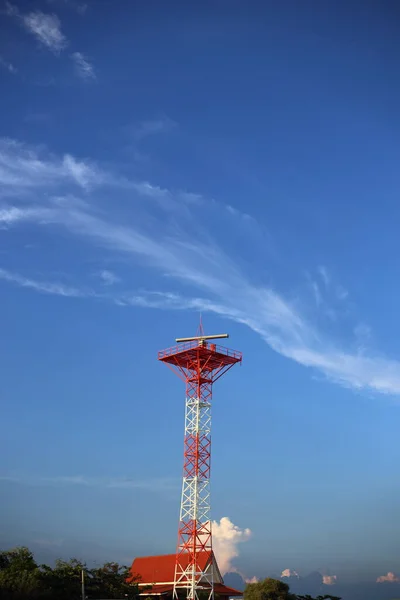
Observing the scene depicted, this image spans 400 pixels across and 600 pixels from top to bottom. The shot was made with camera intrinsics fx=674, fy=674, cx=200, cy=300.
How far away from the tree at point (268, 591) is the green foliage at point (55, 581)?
1747 cm

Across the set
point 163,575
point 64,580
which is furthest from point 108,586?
point 163,575

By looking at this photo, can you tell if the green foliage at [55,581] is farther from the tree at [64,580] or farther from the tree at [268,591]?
the tree at [268,591]

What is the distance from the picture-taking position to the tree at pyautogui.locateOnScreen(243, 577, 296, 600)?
251 ft

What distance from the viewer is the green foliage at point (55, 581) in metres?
50.6

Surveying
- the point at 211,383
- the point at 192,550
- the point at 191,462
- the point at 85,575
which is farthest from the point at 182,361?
the point at 85,575

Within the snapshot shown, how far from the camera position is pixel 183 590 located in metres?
73.9

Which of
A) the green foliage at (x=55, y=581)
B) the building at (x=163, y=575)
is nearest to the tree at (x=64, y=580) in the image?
the green foliage at (x=55, y=581)

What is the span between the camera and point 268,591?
76.6 meters

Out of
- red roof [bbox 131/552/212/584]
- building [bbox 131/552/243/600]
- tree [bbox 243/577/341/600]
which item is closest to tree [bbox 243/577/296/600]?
tree [bbox 243/577/341/600]

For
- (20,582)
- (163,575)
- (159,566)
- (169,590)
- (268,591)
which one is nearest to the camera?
(20,582)

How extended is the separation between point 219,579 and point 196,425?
2321 cm

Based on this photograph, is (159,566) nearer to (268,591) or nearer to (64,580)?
(268,591)

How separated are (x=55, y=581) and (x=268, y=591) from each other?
30.3 m

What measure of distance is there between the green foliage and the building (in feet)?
28.4
